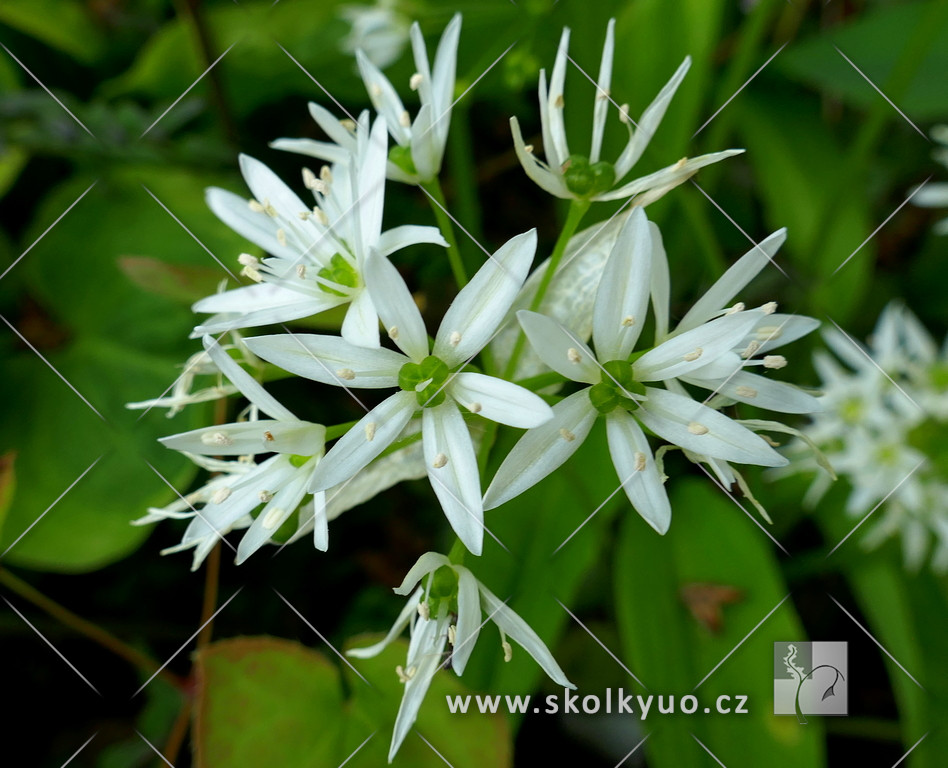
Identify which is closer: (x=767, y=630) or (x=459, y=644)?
(x=459, y=644)

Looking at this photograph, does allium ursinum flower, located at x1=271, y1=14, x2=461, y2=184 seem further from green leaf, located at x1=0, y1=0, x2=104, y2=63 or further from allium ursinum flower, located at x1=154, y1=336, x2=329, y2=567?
green leaf, located at x1=0, y1=0, x2=104, y2=63

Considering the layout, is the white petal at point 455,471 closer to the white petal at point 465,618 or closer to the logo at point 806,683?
the white petal at point 465,618

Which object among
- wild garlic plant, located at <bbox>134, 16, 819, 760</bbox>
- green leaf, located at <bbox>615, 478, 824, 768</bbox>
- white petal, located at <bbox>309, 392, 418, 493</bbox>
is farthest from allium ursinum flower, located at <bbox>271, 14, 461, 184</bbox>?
green leaf, located at <bbox>615, 478, 824, 768</bbox>

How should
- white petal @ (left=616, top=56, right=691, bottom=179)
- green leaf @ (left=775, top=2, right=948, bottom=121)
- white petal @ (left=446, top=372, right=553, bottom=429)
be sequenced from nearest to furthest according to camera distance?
white petal @ (left=446, top=372, right=553, bottom=429), white petal @ (left=616, top=56, right=691, bottom=179), green leaf @ (left=775, top=2, right=948, bottom=121)

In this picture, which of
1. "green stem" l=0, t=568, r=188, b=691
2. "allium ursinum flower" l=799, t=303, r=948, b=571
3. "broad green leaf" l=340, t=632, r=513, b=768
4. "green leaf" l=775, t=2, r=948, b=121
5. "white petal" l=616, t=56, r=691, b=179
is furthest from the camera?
"green leaf" l=775, t=2, r=948, b=121

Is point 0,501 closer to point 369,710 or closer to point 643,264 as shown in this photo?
point 369,710

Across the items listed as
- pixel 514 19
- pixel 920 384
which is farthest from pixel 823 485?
pixel 514 19

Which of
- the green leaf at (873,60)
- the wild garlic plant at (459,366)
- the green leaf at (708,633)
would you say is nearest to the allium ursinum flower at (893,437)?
Answer: the green leaf at (708,633)
